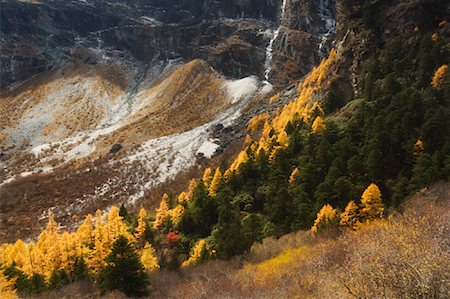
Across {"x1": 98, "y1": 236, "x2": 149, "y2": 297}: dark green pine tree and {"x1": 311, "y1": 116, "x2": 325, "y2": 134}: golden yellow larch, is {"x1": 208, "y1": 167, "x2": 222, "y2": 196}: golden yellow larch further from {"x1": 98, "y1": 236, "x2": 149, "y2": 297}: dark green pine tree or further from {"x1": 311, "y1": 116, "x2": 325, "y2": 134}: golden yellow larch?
{"x1": 98, "y1": 236, "x2": 149, "y2": 297}: dark green pine tree

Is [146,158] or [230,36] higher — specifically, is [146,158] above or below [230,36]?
below

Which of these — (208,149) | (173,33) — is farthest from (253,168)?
(173,33)

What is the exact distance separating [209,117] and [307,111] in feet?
157

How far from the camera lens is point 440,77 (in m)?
38.5

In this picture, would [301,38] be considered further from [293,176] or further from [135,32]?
[293,176]

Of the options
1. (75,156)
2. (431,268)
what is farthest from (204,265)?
(75,156)

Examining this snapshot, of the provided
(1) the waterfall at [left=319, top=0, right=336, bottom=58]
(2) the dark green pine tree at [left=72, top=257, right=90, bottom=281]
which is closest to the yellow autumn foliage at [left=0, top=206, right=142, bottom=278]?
(2) the dark green pine tree at [left=72, top=257, right=90, bottom=281]

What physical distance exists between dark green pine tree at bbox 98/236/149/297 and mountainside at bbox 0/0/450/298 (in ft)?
0.27

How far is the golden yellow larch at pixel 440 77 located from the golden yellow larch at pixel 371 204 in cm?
1543

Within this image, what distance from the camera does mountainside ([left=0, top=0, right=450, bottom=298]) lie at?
23016 millimetres

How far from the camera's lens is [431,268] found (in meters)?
→ 8.04

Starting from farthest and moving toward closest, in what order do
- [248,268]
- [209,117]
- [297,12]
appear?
[297,12], [209,117], [248,268]

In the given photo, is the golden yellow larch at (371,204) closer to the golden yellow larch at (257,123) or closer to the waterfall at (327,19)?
the golden yellow larch at (257,123)

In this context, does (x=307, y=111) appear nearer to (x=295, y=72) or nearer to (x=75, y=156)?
(x=75, y=156)
